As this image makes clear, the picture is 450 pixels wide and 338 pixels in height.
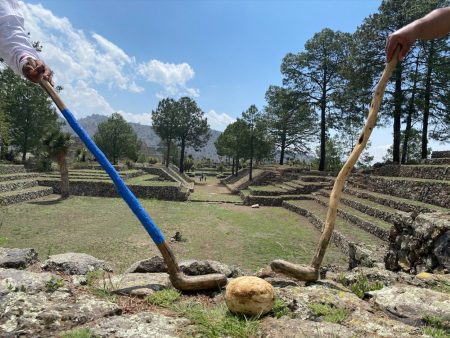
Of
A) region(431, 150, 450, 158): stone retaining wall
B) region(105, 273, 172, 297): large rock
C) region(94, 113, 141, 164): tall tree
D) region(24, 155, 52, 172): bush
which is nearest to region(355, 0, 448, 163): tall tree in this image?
region(431, 150, 450, 158): stone retaining wall

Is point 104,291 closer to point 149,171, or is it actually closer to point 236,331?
point 236,331

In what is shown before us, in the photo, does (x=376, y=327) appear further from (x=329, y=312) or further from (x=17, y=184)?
(x=17, y=184)

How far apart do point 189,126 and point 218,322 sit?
4795cm

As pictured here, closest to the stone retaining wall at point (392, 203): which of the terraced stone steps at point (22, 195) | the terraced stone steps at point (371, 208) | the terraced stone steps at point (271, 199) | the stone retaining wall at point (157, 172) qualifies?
the terraced stone steps at point (371, 208)

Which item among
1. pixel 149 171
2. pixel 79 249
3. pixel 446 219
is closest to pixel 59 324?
pixel 446 219

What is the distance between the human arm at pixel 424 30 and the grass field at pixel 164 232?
6.95 metres

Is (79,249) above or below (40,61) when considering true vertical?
below

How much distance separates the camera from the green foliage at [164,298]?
9.25 feet

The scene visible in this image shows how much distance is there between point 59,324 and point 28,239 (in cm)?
1018

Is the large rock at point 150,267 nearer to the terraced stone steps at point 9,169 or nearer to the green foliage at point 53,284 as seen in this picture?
the green foliage at point 53,284

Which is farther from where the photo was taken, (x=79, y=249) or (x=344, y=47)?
(x=344, y=47)

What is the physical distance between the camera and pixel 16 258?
3.95m

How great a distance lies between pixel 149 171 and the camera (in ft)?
123

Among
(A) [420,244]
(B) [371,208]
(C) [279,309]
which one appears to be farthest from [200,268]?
(B) [371,208]
